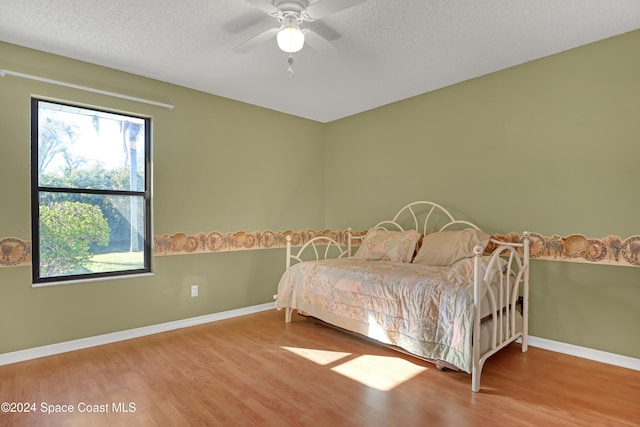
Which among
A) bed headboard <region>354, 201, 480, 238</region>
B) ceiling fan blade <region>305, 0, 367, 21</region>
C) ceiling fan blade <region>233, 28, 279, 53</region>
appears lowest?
bed headboard <region>354, 201, 480, 238</region>

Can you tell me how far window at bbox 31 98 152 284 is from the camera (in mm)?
2795

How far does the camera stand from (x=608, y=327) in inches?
101

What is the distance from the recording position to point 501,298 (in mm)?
2496

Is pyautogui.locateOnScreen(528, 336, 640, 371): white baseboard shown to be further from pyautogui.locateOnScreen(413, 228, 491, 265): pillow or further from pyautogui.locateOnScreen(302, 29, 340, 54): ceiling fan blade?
pyautogui.locateOnScreen(302, 29, 340, 54): ceiling fan blade

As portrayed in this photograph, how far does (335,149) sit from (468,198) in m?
1.96

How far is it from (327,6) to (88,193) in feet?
8.23

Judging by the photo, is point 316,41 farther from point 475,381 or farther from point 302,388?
point 475,381

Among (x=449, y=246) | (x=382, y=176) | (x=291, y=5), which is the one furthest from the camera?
(x=382, y=176)

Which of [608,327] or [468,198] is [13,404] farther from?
[608,327]

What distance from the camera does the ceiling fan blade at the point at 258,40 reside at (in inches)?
84.6

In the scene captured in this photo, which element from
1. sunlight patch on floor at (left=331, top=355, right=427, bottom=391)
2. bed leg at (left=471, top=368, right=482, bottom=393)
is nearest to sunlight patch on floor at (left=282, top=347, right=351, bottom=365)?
sunlight patch on floor at (left=331, top=355, right=427, bottom=391)

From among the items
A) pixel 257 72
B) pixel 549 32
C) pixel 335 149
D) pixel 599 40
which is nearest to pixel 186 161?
pixel 257 72

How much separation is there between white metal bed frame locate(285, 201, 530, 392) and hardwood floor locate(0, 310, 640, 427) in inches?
6.9

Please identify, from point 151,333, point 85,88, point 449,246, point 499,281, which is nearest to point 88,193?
point 85,88
